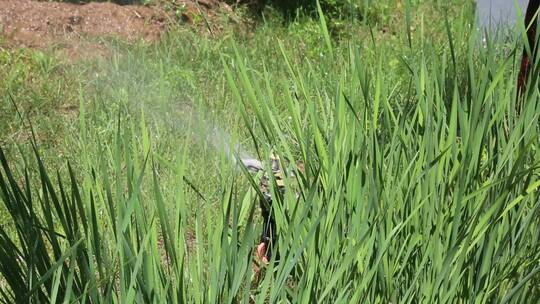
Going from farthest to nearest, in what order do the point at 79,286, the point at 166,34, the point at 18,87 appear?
1. the point at 166,34
2. the point at 18,87
3. the point at 79,286

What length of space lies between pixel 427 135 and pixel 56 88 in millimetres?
3171

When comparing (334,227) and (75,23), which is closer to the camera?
(334,227)

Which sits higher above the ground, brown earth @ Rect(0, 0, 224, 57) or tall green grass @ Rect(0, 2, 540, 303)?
tall green grass @ Rect(0, 2, 540, 303)

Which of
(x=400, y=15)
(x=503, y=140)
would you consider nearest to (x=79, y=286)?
(x=503, y=140)

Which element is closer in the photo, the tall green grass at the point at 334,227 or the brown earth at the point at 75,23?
the tall green grass at the point at 334,227

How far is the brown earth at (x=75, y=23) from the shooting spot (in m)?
5.35

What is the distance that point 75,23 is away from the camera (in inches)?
219

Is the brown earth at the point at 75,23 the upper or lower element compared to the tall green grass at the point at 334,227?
lower

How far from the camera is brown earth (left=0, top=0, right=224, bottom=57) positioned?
5348 mm

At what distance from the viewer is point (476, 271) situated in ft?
6.63

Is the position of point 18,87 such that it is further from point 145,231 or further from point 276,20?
point 145,231

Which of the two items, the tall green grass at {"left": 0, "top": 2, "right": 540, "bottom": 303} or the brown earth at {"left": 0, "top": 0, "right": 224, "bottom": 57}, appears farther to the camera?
the brown earth at {"left": 0, "top": 0, "right": 224, "bottom": 57}

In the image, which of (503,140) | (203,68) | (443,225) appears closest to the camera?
(443,225)

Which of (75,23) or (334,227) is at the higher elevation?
(334,227)
